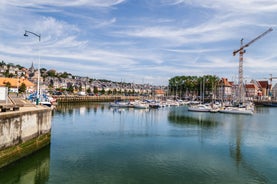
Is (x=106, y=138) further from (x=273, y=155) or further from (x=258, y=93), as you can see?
(x=258, y=93)

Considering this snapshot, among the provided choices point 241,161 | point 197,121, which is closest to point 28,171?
point 241,161

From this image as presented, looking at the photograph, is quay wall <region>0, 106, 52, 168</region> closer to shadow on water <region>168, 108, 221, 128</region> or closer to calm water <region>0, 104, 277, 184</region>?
calm water <region>0, 104, 277, 184</region>

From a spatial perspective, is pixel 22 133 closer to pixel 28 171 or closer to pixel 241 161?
pixel 28 171

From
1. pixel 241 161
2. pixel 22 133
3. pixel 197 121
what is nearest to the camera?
pixel 22 133

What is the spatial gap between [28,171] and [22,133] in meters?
2.85

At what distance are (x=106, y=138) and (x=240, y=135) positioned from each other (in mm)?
18060

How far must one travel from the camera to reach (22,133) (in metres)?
19.4

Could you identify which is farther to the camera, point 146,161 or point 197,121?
point 197,121

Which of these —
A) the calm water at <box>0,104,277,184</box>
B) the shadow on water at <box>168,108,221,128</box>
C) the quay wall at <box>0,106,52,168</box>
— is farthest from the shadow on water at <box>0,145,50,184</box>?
the shadow on water at <box>168,108,221,128</box>

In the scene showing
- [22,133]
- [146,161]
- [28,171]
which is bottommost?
[28,171]

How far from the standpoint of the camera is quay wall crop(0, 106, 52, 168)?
17.0 meters

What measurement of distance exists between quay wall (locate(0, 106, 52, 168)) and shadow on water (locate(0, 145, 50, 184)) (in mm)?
458

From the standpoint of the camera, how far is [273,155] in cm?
2406

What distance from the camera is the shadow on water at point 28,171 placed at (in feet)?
55.6
